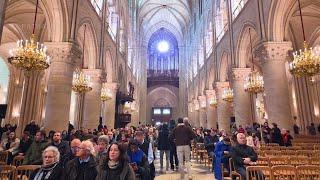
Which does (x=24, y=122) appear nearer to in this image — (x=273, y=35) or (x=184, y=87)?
(x=273, y=35)

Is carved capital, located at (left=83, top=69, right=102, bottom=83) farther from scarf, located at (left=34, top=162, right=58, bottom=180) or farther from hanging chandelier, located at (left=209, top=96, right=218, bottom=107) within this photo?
scarf, located at (left=34, top=162, right=58, bottom=180)

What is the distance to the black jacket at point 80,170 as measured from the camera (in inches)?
132

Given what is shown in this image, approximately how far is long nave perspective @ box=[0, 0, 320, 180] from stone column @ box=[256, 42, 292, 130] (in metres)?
0.04

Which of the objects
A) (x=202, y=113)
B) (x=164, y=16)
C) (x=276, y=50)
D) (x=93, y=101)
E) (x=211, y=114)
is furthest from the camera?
(x=164, y=16)

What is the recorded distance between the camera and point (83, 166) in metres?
3.47

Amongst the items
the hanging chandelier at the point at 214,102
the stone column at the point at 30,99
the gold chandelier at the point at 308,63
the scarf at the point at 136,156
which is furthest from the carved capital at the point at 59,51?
the hanging chandelier at the point at 214,102

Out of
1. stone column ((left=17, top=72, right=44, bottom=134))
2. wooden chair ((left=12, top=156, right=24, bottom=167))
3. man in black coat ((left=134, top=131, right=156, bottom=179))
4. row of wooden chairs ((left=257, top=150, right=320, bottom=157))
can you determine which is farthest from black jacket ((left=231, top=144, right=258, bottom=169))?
stone column ((left=17, top=72, right=44, bottom=134))

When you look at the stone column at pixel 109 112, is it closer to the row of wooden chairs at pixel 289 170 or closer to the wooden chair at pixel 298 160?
the wooden chair at pixel 298 160

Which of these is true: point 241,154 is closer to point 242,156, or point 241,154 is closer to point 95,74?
point 242,156

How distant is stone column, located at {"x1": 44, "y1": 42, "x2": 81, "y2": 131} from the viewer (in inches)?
410

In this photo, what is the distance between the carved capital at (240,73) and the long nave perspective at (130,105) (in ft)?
0.20

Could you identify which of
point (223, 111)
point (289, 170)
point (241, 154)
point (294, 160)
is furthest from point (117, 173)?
point (223, 111)

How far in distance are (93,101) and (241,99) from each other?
884cm

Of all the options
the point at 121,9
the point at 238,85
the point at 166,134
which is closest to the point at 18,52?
the point at 166,134
